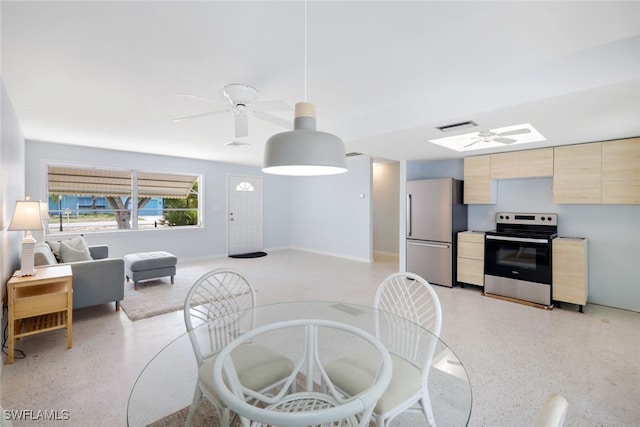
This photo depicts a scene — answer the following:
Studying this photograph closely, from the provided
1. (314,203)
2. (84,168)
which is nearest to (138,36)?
(84,168)

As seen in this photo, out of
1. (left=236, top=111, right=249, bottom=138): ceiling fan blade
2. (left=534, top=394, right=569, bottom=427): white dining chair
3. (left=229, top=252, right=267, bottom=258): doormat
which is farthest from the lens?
(left=229, top=252, right=267, bottom=258): doormat

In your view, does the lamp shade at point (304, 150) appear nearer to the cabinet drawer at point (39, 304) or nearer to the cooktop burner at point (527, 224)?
the cabinet drawer at point (39, 304)

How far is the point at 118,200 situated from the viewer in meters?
5.75

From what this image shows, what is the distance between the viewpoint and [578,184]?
3.68 meters

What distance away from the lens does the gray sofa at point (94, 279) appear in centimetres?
320

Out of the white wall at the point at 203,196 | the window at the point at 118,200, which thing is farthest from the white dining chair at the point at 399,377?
the window at the point at 118,200

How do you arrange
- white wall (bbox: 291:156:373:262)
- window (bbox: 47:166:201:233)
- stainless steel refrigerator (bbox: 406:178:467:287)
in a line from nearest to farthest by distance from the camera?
stainless steel refrigerator (bbox: 406:178:467:287)
window (bbox: 47:166:201:233)
white wall (bbox: 291:156:373:262)

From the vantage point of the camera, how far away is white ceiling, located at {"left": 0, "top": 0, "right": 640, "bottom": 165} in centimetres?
165

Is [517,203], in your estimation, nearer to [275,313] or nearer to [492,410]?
[492,410]

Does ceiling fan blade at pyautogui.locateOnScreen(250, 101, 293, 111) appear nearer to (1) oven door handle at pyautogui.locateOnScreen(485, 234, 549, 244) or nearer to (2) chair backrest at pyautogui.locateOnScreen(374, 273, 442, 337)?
→ (2) chair backrest at pyautogui.locateOnScreen(374, 273, 442, 337)

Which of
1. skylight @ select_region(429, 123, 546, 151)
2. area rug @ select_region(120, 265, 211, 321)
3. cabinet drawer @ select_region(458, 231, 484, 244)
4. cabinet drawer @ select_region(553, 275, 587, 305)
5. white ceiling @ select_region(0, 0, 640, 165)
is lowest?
area rug @ select_region(120, 265, 211, 321)

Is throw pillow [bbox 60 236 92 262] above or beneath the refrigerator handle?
beneath

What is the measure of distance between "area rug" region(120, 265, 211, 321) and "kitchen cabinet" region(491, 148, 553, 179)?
4802 mm

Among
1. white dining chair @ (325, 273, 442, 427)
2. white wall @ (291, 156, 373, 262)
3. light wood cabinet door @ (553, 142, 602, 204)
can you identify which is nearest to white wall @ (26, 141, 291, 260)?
white wall @ (291, 156, 373, 262)
